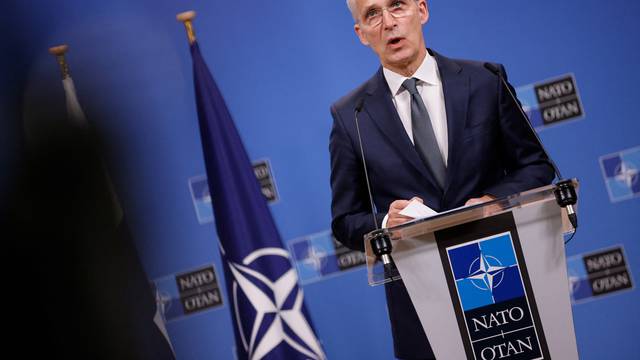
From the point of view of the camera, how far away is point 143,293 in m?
3.43

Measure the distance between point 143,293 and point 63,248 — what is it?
6.78 feet

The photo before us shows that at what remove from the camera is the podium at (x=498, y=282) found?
193 cm

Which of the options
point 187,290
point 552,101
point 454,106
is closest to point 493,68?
point 454,106

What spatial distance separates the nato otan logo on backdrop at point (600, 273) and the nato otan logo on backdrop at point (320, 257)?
101 cm

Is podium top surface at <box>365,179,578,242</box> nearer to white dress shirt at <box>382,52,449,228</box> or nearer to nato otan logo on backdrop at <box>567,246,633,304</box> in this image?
white dress shirt at <box>382,52,449,228</box>

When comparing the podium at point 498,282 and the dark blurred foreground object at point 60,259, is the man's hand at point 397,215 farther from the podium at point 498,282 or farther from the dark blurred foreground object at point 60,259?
the dark blurred foreground object at point 60,259

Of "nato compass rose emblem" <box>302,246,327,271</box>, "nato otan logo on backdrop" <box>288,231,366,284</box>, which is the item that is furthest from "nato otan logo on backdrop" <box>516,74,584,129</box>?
"nato compass rose emblem" <box>302,246,327,271</box>

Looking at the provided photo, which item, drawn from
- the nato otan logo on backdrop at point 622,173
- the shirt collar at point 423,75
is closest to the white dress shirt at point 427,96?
the shirt collar at point 423,75

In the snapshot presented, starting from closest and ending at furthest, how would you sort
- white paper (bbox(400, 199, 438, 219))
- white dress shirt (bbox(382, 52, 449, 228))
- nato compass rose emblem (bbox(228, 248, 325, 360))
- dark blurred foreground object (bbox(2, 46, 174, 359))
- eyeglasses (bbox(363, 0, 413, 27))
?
dark blurred foreground object (bbox(2, 46, 174, 359)) < white paper (bbox(400, 199, 438, 219)) < white dress shirt (bbox(382, 52, 449, 228)) < eyeglasses (bbox(363, 0, 413, 27)) < nato compass rose emblem (bbox(228, 248, 325, 360))

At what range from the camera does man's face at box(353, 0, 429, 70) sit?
8.34 feet

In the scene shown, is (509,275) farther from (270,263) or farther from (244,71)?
(244,71)

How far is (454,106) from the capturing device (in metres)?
2.42

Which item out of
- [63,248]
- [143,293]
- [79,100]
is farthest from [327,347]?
[63,248]

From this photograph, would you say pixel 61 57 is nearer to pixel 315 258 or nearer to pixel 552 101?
pixel 315 258
